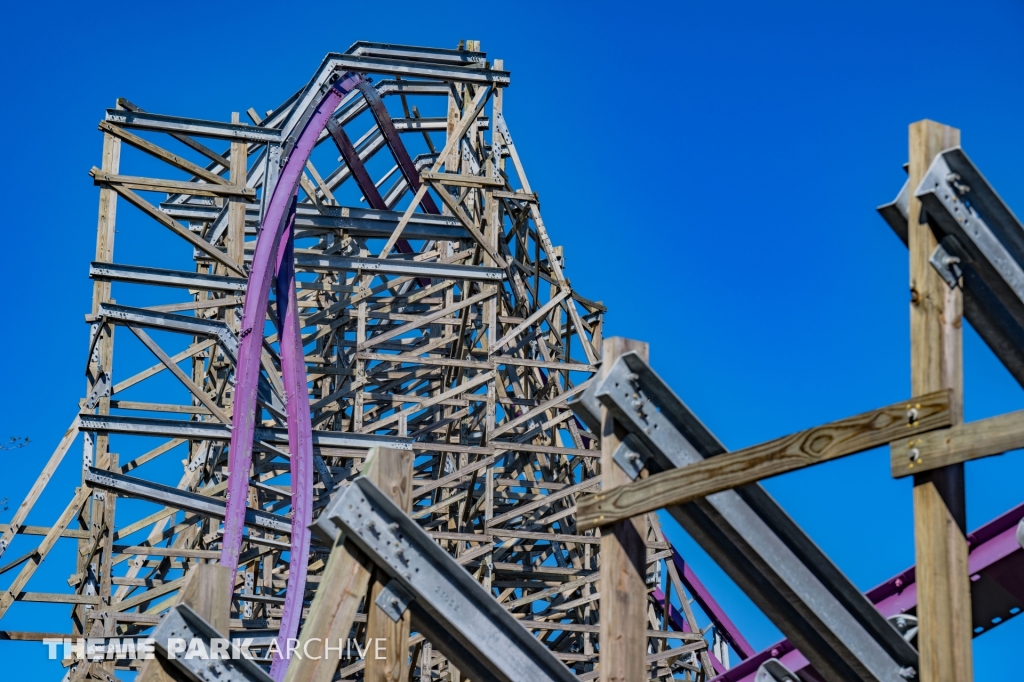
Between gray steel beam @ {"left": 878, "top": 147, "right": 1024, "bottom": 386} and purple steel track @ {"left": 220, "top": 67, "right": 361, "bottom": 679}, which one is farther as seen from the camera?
purple steel track @ {"left": 220, "top": 67, "right": 361, "bottom": 679}

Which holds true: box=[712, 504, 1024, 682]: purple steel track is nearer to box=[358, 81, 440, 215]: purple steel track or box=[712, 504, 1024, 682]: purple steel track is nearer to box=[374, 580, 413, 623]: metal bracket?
box=[374, 580, 413, 623]: metal bracket

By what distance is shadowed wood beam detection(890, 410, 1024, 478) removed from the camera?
546 cm

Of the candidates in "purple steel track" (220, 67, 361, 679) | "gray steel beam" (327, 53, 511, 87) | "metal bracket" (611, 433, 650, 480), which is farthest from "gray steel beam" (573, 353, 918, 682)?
"gray steel beam" (327, 53, 511, 87)

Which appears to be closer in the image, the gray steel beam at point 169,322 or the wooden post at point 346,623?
the wooden post at point 346,623

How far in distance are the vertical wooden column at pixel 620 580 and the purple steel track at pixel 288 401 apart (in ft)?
26.7

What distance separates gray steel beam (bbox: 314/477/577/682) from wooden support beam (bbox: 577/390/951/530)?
51 cm

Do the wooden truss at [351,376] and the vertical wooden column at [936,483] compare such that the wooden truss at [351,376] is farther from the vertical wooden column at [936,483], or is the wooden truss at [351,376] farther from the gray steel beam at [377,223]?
the vertical wooden column at [936,483]

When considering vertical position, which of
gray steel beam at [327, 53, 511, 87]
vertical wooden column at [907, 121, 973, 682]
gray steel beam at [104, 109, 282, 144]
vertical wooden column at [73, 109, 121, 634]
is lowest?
vertical wooden column at [907, 121, 973, 682]

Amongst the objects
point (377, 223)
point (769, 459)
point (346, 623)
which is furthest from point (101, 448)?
point (769, 459)

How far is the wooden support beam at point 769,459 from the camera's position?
18.8 ft

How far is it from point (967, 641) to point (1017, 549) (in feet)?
17.0

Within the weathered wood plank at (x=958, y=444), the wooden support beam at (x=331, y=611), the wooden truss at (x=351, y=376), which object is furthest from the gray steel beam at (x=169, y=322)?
the weathered wood plank at (x=958, y=444)

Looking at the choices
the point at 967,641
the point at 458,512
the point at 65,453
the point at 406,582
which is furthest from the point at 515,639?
the point at 458,512

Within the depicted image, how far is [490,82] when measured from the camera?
63.0 ft
